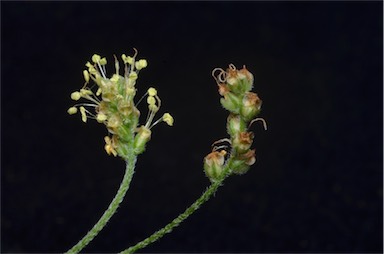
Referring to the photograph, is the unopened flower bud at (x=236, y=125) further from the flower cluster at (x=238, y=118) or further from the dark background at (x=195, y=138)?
the dark background at (x=195, y=138)

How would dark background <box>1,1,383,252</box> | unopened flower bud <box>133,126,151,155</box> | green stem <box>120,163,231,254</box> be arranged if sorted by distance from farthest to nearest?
dark background <box>1,1,383,252</box>
unopened flower bud <box>133,126,151,155</box>
green stem <box>120,163,231,254</box>

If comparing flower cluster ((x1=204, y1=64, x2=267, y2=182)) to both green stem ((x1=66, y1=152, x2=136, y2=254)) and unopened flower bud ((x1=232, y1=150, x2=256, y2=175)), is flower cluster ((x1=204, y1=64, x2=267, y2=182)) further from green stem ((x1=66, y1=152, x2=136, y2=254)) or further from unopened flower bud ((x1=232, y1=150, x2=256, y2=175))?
green stem ((x1=66, y1=152, x2=136, y2=254))

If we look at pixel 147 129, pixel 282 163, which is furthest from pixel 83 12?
pixel 147 129

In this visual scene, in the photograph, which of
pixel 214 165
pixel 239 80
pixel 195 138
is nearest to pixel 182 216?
pixel 214 165

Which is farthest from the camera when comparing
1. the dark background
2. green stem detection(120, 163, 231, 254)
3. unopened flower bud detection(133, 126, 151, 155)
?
the dark background

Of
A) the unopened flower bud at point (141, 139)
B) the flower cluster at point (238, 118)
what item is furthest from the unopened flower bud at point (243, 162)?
the unopened flower bud at point (141, 139)

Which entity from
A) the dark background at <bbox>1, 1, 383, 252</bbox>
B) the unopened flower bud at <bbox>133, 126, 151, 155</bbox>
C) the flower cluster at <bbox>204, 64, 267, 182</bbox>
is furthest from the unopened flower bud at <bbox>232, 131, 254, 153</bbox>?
the dark background at <bbox>1, 1, 383, 252</bbox>
